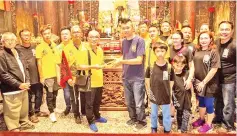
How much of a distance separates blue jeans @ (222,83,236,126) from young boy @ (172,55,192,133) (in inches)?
17.1

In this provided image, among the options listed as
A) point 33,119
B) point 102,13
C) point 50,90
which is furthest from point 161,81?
point 102,13

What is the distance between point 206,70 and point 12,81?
2092mm

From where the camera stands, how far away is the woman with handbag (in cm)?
252

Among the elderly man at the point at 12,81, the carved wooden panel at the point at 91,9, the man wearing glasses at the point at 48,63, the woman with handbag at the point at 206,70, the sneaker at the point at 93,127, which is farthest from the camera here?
the carved wooden panel at the point at 91,9

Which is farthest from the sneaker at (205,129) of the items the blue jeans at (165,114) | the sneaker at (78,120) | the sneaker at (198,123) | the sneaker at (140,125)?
the sneaker at (78,120)

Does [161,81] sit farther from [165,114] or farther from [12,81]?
[12,81]

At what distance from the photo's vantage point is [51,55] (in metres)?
3.09

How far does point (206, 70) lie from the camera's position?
2.57 m

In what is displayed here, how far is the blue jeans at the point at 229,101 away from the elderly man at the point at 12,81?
2187 mm

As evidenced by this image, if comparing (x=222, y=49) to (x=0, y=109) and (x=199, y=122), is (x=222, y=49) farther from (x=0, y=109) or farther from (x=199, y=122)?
(x=0, y=109)

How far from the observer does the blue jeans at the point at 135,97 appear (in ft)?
8.87

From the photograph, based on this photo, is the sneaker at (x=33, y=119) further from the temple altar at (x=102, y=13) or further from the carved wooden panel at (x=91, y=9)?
the carved wooden panel at (x=91, y=9)

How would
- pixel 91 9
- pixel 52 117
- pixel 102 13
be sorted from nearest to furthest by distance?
pixel 52 117 → pixel 102 13 → pixel 91 9

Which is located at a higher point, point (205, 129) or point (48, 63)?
point (48, 63)
